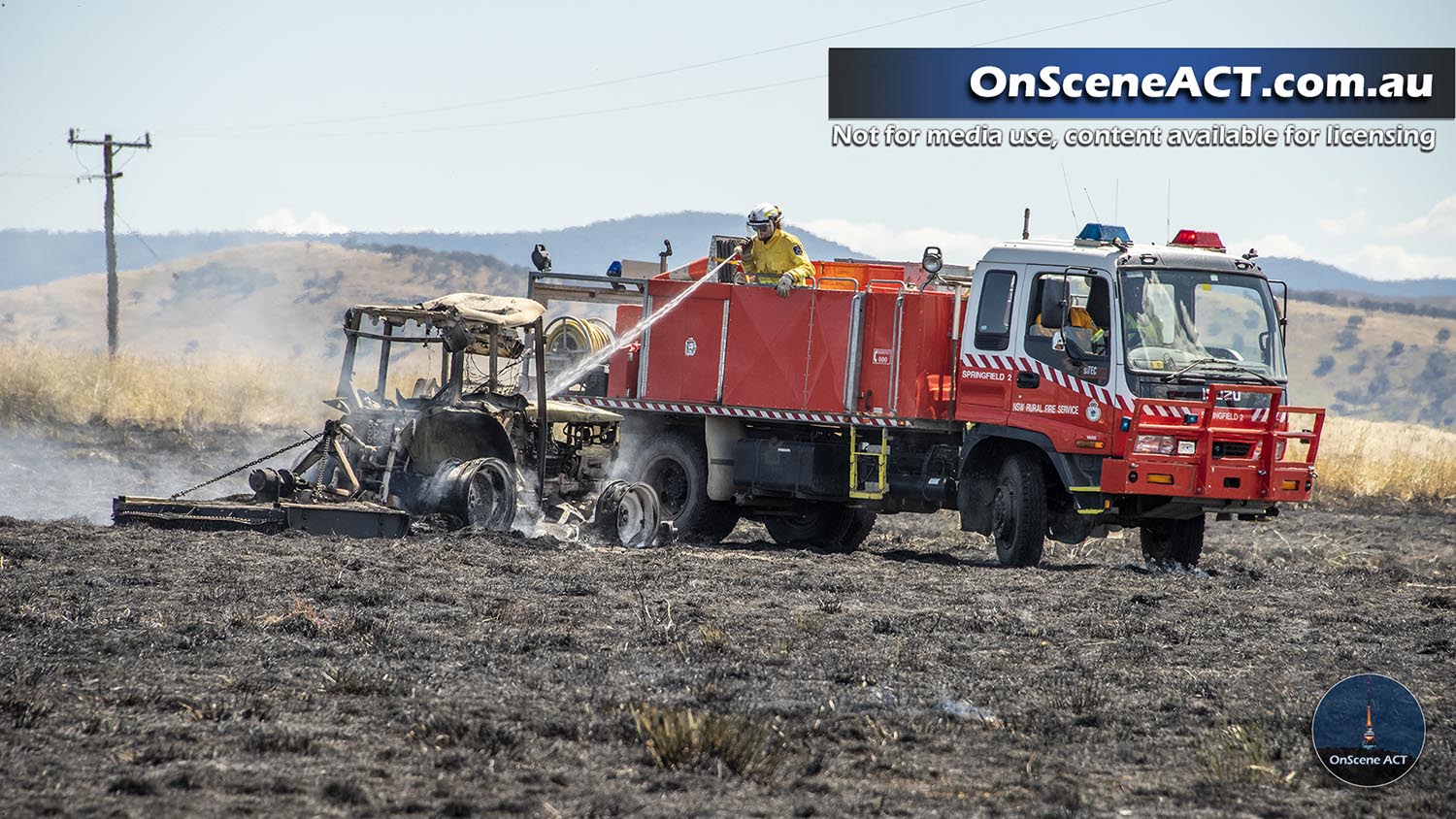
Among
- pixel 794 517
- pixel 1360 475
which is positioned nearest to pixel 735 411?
pixel 794 517

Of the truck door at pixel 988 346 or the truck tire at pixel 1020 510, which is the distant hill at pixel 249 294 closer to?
the truck door at pixel 988 346

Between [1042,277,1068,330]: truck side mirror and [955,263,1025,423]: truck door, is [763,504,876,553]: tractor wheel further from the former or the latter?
[1042,277,1068,330]: truck side mirror

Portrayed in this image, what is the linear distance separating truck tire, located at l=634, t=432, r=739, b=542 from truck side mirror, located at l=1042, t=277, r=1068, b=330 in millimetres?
4913

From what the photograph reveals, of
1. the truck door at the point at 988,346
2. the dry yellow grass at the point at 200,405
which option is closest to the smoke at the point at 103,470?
the dry yellow grass at the point at 200,405

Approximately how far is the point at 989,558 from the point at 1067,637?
5755mm

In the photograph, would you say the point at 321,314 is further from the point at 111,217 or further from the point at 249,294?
the point at 111,217

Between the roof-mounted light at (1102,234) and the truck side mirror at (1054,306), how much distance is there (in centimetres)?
99

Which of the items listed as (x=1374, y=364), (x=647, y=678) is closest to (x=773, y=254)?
(x=647, y=678)

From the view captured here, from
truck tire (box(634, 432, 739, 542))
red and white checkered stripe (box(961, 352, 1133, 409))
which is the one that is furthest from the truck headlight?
truck tire (box(634, 432, 739, 542))

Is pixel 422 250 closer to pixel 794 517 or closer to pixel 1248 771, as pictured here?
pixel 794 517

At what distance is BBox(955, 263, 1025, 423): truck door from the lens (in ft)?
49.5

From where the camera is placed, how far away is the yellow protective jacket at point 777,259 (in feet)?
56.4

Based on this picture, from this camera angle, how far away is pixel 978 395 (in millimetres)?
15414

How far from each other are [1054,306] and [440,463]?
5997 millimetres
